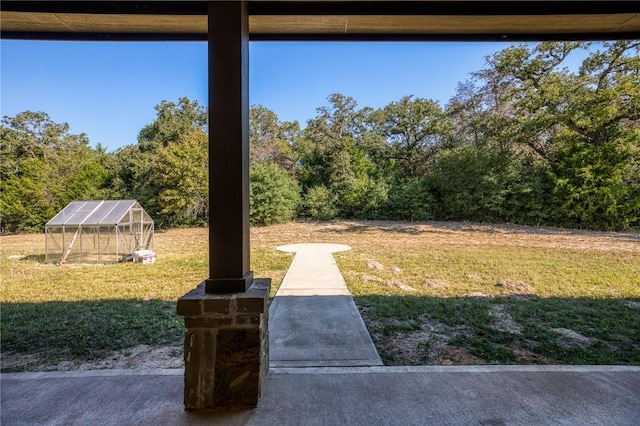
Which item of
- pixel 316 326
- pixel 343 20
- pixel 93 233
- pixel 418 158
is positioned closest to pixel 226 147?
pixel 343 20

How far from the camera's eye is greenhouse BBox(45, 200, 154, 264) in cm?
579

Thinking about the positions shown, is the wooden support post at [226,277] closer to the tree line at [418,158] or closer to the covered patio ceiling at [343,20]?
the covered patio ceiling at [343,20]

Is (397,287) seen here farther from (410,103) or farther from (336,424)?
(410,103)

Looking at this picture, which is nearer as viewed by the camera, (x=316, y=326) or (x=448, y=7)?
(x=448, y=7)

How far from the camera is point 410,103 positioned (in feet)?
50.5

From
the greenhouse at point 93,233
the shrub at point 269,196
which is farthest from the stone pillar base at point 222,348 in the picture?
the shrub at point 269,196

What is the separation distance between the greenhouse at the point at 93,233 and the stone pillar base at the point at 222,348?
17.1 ft

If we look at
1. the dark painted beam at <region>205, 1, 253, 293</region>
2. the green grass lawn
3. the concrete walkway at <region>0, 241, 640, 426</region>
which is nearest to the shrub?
the green grass lawn

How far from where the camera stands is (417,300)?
388cm

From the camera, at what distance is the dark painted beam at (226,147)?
167 cm

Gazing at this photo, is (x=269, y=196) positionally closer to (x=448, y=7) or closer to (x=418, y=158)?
(x=418, y=158)

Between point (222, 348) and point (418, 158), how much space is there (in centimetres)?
1514

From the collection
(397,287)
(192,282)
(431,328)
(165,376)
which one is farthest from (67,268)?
(431,328)

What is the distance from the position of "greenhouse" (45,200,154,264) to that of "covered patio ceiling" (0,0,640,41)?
4.33m
